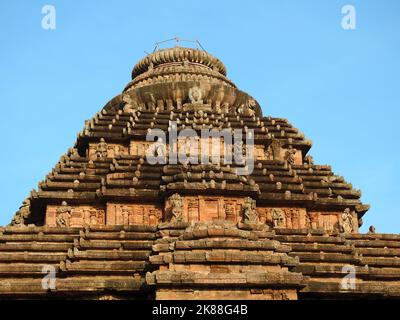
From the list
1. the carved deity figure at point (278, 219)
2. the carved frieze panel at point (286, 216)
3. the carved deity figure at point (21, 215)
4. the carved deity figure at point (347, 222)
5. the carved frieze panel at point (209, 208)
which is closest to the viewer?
the carved frieze panel at point (209, 208)

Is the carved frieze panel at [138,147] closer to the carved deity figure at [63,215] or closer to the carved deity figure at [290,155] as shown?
the carved deity figure at [63,215]

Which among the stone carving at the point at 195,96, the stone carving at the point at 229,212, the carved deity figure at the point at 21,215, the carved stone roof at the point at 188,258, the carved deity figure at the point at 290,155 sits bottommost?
the carved stone roof at the point at 188,258

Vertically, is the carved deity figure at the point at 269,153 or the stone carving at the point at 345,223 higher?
the carved deity figure at the point at 269,153

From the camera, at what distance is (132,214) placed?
3909 cm

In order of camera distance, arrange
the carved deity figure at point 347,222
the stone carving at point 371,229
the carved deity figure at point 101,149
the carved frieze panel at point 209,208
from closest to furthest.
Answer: the carved frieze panel at point 209,208
the stone carving at point 371,229
the carved deity figure at point 347,222
the carved deity figure at point 101,149

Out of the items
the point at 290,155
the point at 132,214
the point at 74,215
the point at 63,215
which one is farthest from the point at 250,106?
the point at 63,215

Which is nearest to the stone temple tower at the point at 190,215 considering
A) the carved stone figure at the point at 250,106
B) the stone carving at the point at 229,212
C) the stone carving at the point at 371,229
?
the stone carving at the point at 229,212

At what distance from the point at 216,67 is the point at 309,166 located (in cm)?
1852

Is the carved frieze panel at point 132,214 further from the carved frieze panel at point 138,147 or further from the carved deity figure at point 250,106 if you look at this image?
the carved deity figure at point 250,106

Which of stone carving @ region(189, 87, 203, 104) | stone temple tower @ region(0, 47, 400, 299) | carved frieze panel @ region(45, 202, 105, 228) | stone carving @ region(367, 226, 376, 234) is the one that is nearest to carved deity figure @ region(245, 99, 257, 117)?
stone temple tower @ region(0, 47, 400, 299)

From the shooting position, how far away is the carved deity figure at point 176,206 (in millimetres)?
37028

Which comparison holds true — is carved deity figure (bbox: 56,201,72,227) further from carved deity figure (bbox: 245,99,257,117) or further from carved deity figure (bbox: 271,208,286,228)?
carved deity figure (bbox: 245,99,257,117)

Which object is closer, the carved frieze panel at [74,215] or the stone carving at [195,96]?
the carved frieze panel at [74,215]

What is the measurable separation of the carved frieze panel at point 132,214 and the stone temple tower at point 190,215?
0.05 m
